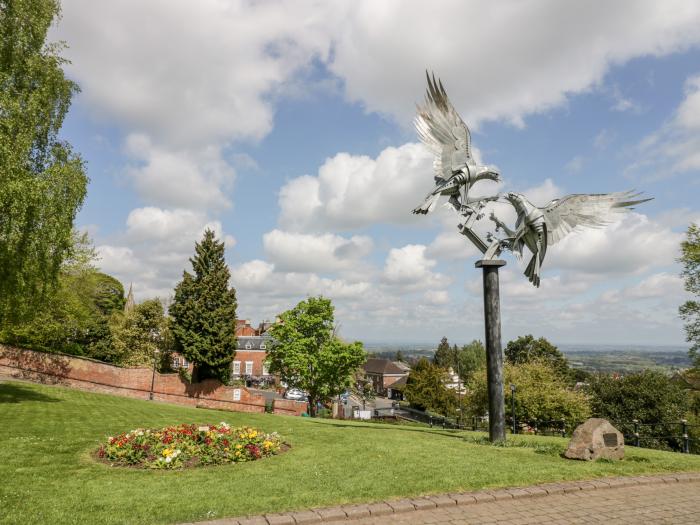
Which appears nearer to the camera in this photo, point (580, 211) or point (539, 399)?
point (580, 211)

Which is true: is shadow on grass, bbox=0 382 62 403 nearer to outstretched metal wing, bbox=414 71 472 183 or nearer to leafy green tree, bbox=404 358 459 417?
outstretched metal wing, bbox=414 71 472 183

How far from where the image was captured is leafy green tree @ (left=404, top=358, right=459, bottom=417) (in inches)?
1948

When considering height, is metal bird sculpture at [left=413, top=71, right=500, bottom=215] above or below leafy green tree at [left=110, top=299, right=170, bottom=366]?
above

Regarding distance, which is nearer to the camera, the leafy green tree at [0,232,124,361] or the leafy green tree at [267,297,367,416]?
the leafy green tree at [0,232,124,361]

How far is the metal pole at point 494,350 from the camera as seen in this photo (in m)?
12.9

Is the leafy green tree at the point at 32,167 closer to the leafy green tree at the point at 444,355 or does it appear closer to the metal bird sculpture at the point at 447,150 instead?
the metal bird sculpture at the point at 447,150

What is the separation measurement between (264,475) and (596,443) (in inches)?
306

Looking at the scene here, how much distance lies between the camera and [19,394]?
21.1 metres

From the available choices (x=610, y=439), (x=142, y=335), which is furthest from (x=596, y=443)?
(x=142, y=335)

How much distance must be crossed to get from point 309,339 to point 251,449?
2354 centimetres

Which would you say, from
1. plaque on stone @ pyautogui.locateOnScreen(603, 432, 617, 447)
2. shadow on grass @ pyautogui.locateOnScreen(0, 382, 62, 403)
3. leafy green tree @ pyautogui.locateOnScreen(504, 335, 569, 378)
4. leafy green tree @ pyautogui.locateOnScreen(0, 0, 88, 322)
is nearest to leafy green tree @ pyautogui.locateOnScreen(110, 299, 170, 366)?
shadow on grass @ pyautogui.locateOnScreen(0, 382, 62, 403)

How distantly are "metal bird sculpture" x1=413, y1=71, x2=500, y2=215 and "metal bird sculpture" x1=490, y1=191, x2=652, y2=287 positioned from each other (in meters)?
1.27

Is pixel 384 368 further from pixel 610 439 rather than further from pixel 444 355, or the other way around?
pixel 610 439

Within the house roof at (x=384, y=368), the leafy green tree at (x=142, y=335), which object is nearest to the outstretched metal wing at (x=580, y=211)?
the leafy green tree at (x=142, y=335)
